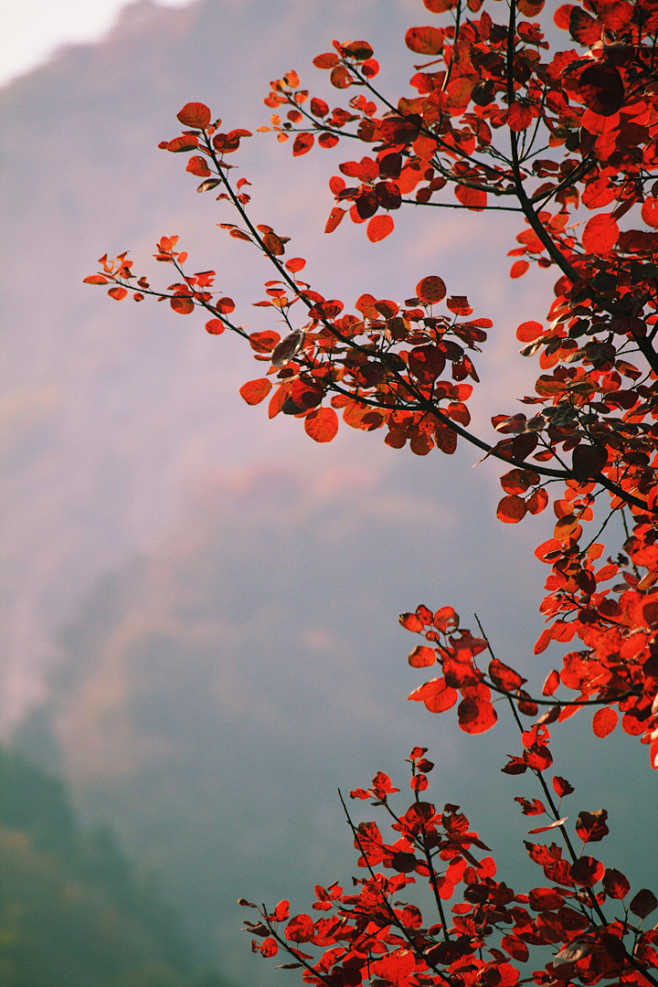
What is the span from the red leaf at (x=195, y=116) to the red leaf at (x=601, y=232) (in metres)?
0.85

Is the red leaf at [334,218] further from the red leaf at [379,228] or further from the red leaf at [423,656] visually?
the red leaf at [423,656]

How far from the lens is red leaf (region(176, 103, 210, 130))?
4.37 feet

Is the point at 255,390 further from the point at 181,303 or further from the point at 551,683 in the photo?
the point at 551,683

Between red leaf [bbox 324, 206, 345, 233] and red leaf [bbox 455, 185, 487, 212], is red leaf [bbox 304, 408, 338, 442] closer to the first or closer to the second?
red leaf [bbox 324, 206, 345, 233]

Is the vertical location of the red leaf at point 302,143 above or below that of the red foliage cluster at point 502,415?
above

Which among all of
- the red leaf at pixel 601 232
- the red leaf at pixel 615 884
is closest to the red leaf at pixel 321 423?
the red leaf at pixel 601 232

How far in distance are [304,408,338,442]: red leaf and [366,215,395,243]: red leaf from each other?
391 mm

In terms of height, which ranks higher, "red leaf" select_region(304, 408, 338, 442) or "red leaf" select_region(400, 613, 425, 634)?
"red leaf" select_region(304, 408, 338, 442)

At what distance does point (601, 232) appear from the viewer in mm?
1285

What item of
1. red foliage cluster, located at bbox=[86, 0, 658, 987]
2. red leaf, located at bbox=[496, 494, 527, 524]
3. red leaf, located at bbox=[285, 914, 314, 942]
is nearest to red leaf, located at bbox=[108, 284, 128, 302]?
red foliage cluster, located at bbox=[86, 0, 658, 987]

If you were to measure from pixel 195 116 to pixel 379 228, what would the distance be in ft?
1.52

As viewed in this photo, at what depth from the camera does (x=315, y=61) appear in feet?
4.96

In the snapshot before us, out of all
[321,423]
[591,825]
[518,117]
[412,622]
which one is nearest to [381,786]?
[591,825]

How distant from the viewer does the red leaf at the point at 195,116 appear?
133 centimetres
